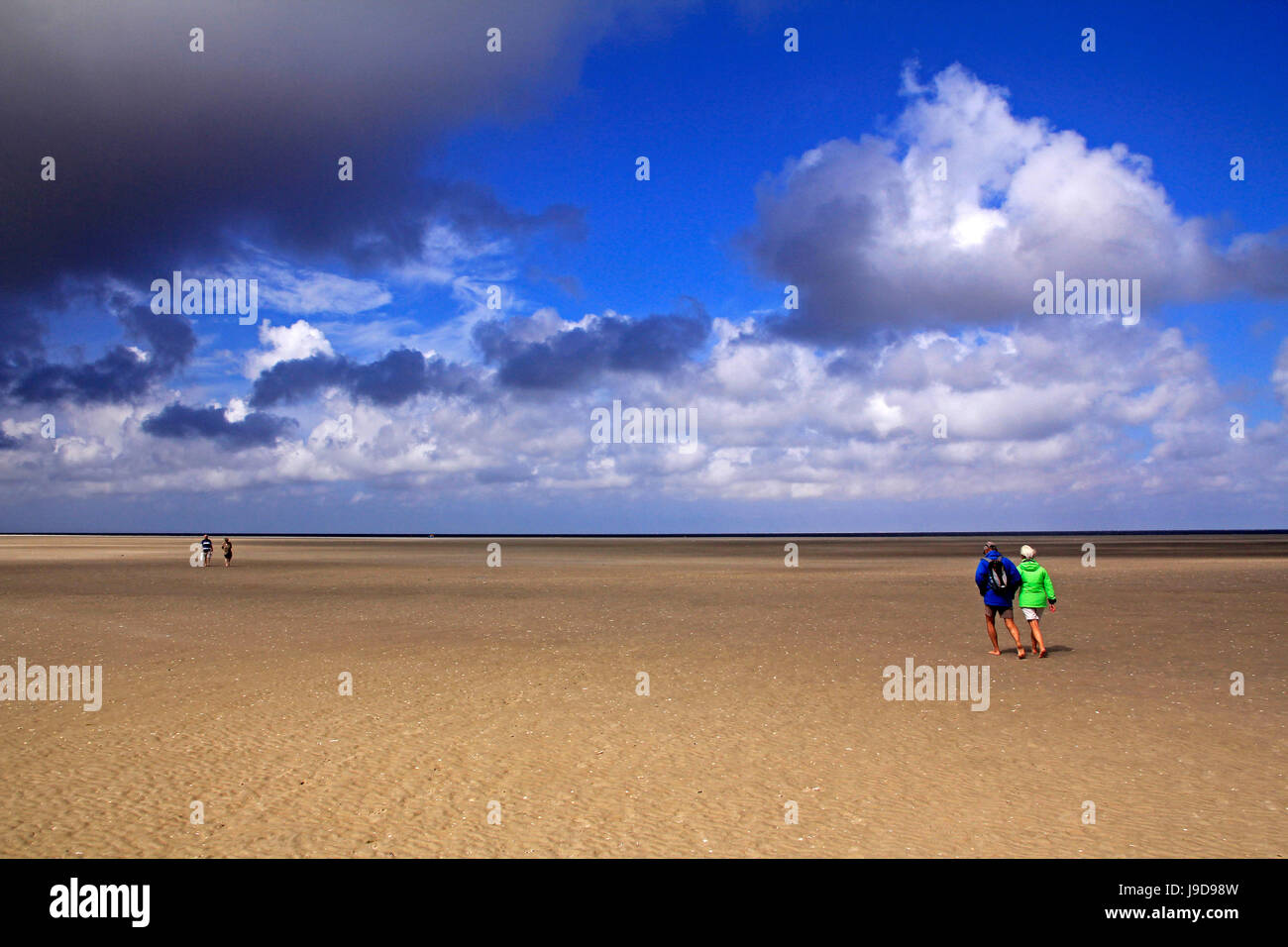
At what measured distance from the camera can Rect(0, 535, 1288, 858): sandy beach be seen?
713cm

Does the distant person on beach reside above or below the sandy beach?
above

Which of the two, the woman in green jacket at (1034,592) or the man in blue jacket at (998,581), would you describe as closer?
the woman in green jacket at (1034,592)

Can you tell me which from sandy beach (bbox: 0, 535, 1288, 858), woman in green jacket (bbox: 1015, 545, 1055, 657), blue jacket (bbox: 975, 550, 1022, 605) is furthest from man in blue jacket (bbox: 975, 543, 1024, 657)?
sandy beach (bbox: 0, 535, 1288, 858)

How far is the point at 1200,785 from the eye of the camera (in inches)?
328

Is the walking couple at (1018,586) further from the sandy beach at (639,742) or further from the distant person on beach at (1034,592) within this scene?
the sandy beach at (639,742)

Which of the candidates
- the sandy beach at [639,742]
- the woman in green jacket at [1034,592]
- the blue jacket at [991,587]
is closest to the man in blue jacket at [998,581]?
the blue jacket at [991,587]

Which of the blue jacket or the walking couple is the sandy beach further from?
the blue jacket

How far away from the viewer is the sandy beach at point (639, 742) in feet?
23.4

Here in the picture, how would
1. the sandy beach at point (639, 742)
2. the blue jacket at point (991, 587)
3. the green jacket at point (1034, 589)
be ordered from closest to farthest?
the sandy beach at point (639, 742) → the green jacket at point (1034, 589) → the blue jacket at point (991, 587)

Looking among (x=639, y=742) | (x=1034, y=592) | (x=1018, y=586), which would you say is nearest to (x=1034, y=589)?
(x=1034, y=592)

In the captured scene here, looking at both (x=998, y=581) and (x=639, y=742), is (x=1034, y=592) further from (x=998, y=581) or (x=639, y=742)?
(x=639, y=742)

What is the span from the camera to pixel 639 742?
1015 cm
